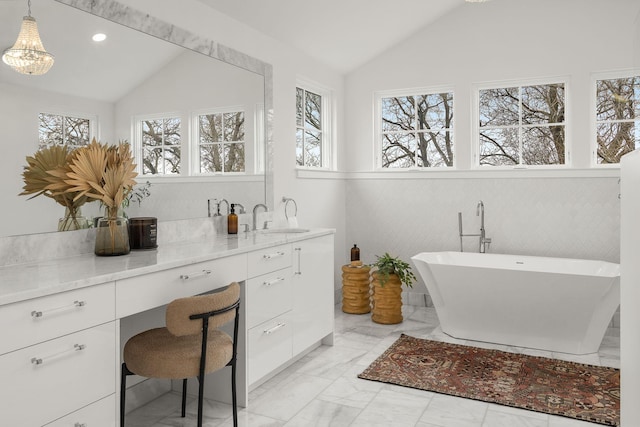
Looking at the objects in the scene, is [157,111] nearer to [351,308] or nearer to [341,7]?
[341,7]

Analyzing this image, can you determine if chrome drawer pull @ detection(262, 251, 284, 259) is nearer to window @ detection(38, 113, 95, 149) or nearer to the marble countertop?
the marble countertop

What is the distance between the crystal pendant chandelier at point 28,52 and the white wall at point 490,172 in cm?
370

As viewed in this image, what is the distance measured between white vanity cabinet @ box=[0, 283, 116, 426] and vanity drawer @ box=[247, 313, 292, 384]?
1055 millimetres

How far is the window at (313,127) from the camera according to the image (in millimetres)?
4914

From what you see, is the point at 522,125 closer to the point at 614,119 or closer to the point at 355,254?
the point at 614,119

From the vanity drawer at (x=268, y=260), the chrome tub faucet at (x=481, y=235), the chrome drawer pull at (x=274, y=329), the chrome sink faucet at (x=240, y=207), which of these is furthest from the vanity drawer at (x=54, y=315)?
the chrome tub faucet at (x=481, y=235)

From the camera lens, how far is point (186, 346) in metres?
2.36

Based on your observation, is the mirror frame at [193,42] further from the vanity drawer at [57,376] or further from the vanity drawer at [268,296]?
the vanity drawer at [57,376]

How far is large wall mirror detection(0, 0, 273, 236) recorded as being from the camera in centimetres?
230

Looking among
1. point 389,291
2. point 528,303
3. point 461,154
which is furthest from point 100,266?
point 461,154

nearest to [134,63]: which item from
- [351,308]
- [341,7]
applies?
[341,7]

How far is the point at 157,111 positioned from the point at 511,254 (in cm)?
355

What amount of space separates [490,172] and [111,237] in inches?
146

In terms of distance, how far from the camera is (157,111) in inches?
120
